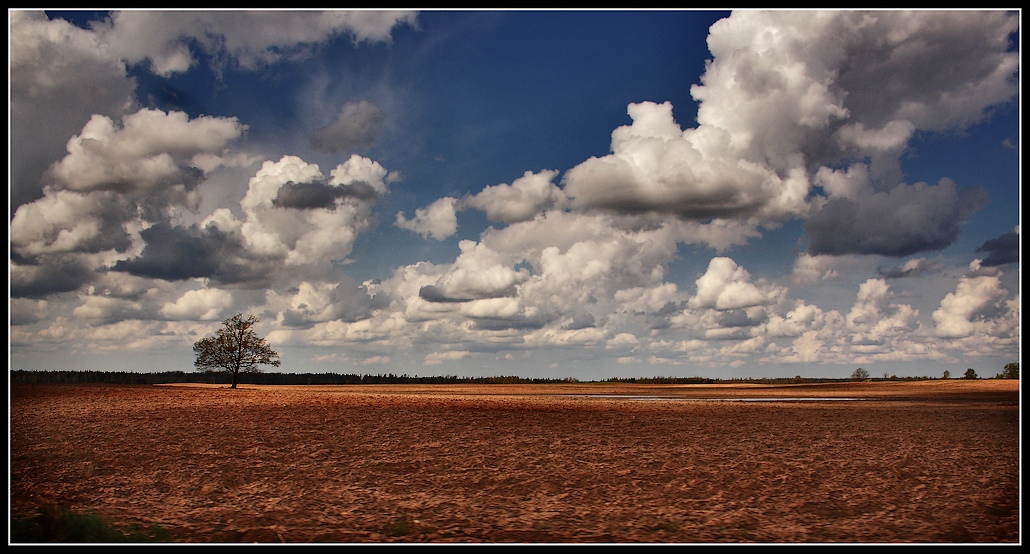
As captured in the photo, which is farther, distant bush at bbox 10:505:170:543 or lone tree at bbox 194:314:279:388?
lone tree at bbox 194:314:279:388

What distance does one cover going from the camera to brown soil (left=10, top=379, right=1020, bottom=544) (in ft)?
42.4

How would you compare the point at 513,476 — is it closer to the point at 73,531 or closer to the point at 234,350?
the point at 73,531

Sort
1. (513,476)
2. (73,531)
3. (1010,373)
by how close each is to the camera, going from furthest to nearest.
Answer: (1010,373) < (513,476) < (73,531)

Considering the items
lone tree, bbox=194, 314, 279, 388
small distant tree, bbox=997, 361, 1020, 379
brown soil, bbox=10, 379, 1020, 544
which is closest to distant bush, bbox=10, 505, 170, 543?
brown soil, bbox=10, 379, 1020, 544

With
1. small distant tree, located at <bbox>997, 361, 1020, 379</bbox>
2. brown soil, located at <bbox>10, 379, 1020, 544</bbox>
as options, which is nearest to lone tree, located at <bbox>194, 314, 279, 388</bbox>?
brown soil, located at <bbox>10, 379, 1020, 544</bbox>

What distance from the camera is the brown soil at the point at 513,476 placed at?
12.9 metres

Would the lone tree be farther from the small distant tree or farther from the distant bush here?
the small distant tree

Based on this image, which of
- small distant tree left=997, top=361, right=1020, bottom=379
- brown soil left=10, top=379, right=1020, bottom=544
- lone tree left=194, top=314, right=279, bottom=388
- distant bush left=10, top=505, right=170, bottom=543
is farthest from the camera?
small distant tree left=997, top=361, right=1020, bottom=379

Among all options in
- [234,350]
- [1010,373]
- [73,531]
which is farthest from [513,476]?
[1010,373]

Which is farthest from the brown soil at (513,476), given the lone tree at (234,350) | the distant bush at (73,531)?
the lone tree at (234,350)

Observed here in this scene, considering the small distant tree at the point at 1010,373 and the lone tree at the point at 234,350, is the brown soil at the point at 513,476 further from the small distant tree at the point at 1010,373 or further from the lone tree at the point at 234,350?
the small distant tree at the point at 1010,373

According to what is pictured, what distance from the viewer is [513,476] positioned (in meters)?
17.7

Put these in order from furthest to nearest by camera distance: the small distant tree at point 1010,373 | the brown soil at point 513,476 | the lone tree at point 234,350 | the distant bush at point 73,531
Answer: the small distant tree at point 1010,373
the lone tree at point 234,350
the brown soil at point 513,476
the distant bush at point 73,531

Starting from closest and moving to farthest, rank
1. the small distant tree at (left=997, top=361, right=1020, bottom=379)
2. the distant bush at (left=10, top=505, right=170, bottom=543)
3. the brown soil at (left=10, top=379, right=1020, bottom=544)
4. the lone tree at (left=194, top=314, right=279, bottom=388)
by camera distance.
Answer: the distant bush at (left=10, top=505, right=170, bottom=543) < the brown soil at (left=10, top=379, right=1020, bottom=544) < the lone tree at (left=194, top=314, right=279, bottom=388) < the small distant tree at (left=997, top=361, right=1020, bottom=379)
